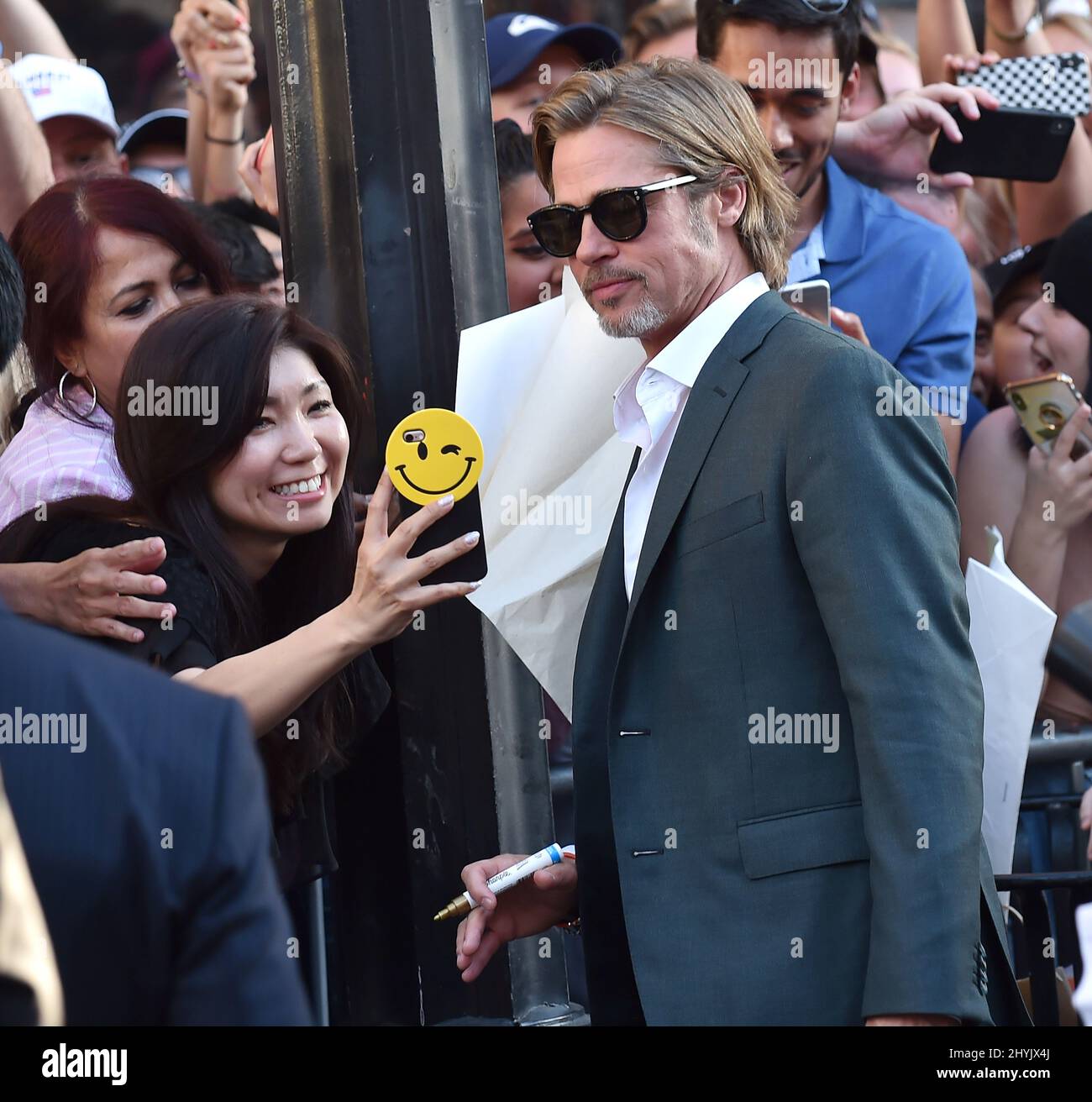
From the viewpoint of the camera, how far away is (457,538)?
9.29ft

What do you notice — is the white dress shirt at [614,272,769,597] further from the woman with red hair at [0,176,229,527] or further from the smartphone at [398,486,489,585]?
the woman with red hair at [0,176,229,527]

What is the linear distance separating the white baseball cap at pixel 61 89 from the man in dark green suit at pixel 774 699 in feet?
5.81

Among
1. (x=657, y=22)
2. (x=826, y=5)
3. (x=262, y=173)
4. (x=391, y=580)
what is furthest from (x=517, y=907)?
(x=657, y=22)

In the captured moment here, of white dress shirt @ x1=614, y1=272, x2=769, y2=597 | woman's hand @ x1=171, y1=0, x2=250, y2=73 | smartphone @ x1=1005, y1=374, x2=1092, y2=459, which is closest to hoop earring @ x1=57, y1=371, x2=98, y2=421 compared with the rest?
white dress shirt @ x1=614, y1=272, x2=769, y2=597

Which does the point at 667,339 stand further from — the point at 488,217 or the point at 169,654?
the point at 169,654

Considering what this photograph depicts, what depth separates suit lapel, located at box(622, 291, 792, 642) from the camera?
2395mm

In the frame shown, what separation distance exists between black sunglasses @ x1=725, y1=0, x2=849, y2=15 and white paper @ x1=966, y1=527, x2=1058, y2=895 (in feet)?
4.75

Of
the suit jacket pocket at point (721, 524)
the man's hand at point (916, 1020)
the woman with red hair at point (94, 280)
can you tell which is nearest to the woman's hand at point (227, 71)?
the woman with red hair at point (94, 280)

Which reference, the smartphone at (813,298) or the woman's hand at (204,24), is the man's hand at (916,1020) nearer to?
the smartphone at (813,298)

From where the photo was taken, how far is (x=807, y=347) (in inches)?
94.0

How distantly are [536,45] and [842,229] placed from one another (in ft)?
3.11

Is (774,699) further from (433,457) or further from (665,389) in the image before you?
(433,457)

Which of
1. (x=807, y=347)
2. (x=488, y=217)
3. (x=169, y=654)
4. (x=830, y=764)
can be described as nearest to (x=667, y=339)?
(x=807, y=347)

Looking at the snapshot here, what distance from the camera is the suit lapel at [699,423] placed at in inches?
94.3
